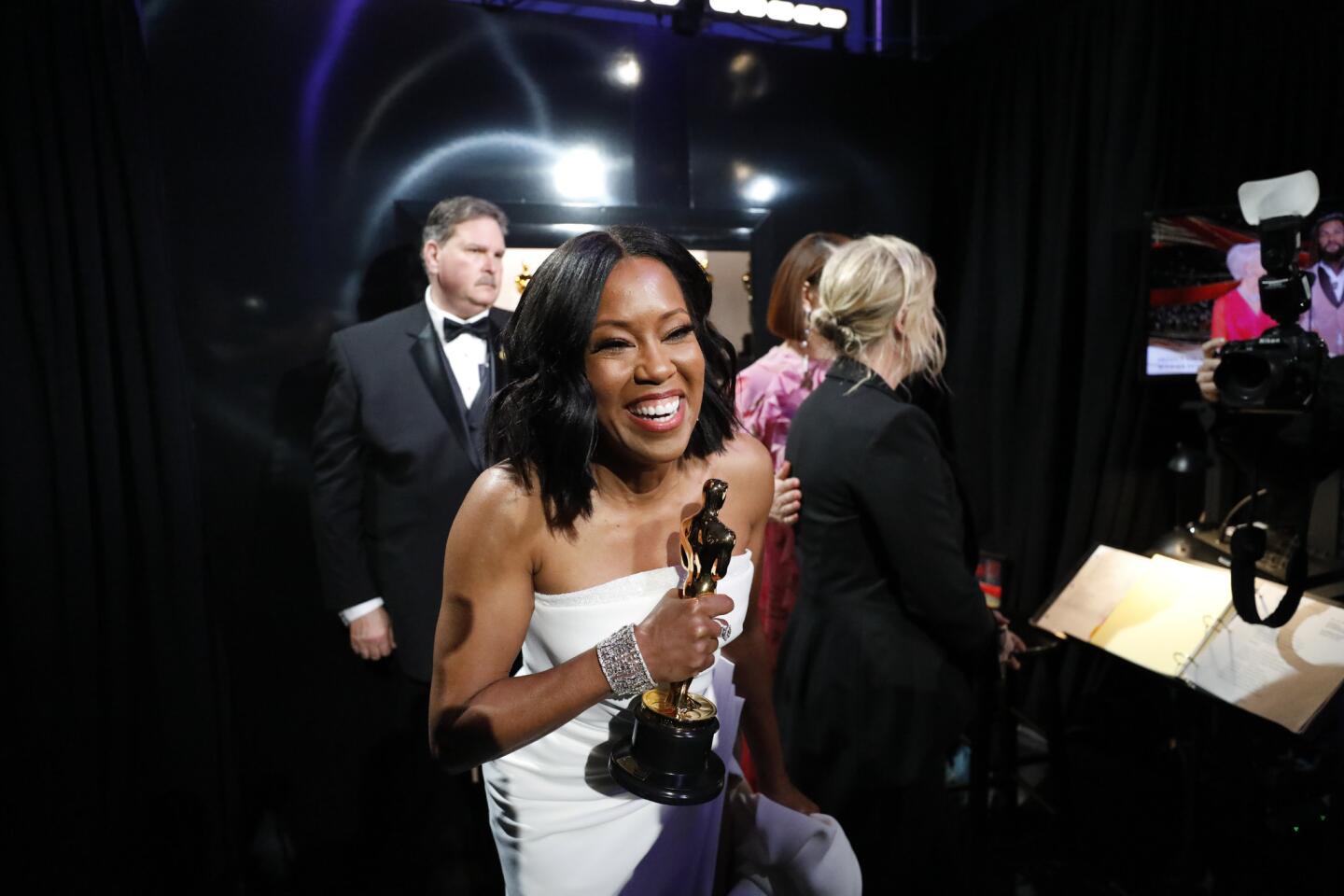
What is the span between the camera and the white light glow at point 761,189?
4.11m

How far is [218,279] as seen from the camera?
123 inches

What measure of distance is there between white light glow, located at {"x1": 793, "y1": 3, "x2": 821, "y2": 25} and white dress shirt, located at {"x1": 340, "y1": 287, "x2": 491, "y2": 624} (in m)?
2.24

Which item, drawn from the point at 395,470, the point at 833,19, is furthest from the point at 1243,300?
the point at 395,470

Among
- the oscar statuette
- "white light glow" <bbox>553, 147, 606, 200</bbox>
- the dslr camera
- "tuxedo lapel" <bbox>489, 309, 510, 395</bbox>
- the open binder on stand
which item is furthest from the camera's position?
"white light glow" <bbox>553, 147, 606, 200</bbox>

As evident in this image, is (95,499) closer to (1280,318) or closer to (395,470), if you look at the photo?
(395,470)

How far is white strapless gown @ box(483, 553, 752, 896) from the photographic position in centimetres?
118

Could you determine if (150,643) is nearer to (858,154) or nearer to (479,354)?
(479,354)

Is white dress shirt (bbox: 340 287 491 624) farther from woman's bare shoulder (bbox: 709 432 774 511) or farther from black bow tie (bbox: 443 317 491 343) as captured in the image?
woman's bare shoulder (bbox: 709 432 774 511)

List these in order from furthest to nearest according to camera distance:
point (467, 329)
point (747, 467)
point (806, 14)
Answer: point (806, 14) → point (467, 329) → point (747, 467)

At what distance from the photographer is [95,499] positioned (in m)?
2.78

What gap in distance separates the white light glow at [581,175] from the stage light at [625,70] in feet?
1.15

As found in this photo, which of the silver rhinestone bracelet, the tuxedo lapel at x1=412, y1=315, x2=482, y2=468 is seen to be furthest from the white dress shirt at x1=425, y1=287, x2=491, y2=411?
the silver rhinestone bracelet

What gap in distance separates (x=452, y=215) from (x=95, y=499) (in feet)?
5.07

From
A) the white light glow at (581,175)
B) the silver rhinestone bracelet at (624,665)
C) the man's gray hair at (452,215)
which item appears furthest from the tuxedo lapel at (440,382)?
the silver rhinestone bracelet at (624,665)
